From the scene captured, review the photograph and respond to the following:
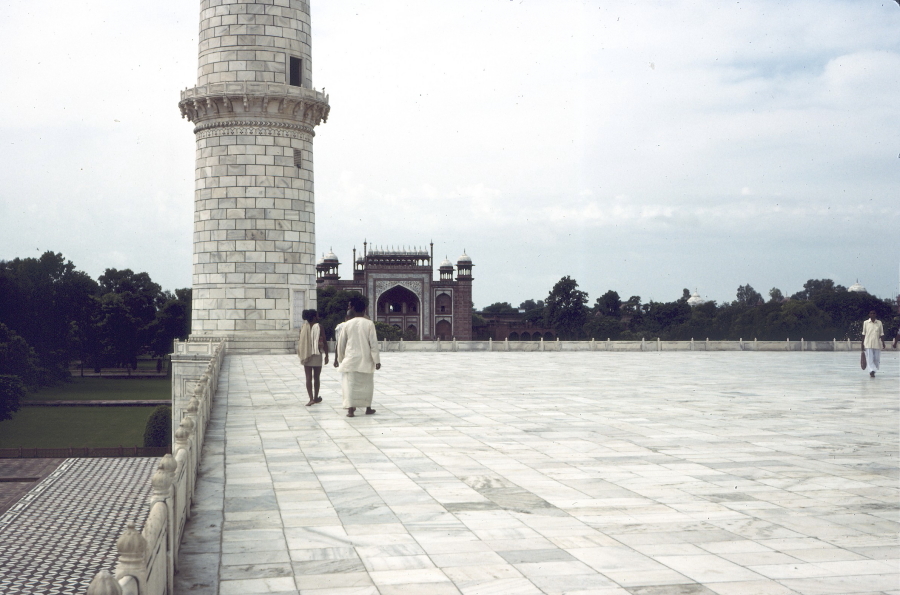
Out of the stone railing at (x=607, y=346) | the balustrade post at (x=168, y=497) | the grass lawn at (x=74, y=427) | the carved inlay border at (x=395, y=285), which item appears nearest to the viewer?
the balustrade post at (x=168, y=497)

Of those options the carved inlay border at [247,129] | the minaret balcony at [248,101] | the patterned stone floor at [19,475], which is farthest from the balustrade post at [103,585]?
the patterned stone floor at [19,475]

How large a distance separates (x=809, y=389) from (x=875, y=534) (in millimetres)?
10491

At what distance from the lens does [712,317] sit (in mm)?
71188

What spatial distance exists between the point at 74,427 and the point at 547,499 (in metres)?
43.8

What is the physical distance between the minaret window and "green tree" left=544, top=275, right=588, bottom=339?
56.8 meters

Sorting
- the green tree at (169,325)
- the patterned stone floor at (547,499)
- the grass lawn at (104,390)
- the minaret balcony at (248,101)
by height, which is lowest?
the grass lawn at (104,390)

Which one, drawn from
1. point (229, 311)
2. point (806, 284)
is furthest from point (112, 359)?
point (806, 284)

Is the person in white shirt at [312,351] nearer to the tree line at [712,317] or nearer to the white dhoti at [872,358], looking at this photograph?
the white dhoti at [872,358]

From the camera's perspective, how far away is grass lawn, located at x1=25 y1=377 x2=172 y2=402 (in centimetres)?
5325

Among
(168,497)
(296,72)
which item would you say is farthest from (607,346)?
(168,497)

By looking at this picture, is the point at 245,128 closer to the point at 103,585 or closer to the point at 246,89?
the point at 246,89

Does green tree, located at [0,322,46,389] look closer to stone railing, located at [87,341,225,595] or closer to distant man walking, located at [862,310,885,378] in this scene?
distant man walking, located at [862,310,885,378]

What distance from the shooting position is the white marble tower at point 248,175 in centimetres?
2362

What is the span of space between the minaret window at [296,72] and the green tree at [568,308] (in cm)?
5678
